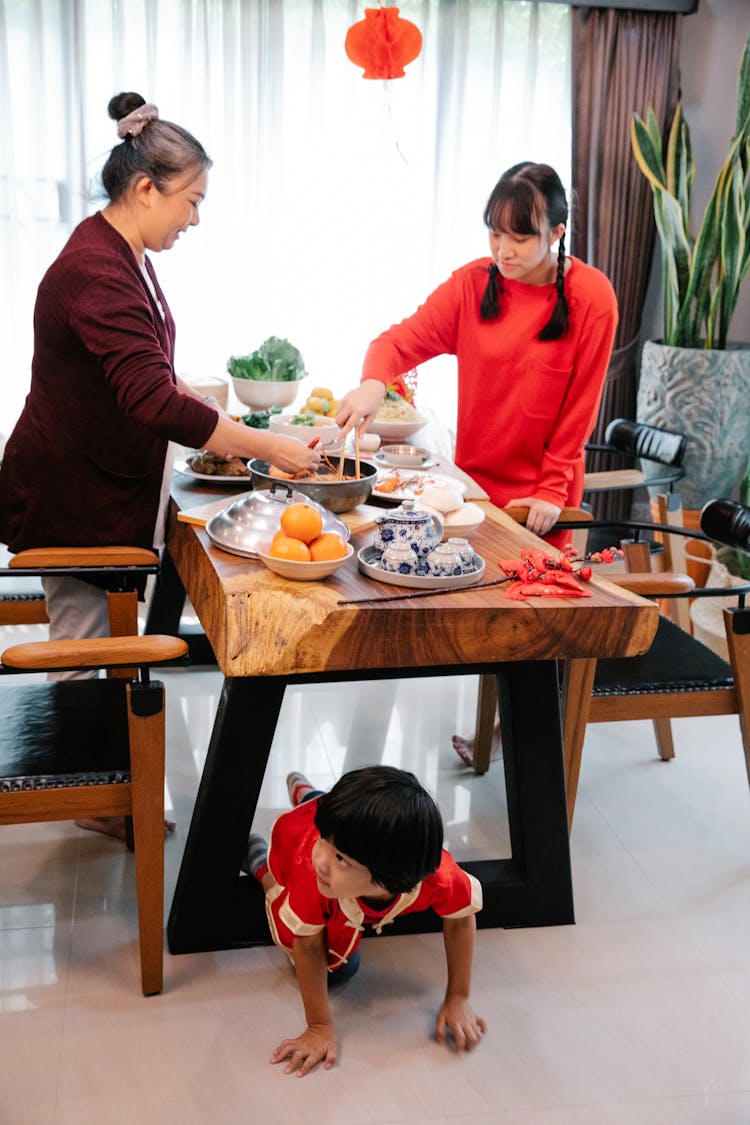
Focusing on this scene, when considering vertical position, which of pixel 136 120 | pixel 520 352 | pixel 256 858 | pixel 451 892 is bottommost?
pixel 256 858

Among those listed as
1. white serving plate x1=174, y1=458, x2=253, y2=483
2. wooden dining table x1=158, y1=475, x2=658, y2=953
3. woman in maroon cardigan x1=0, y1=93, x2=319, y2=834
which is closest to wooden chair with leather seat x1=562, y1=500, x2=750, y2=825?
wooden dining table x1=158, y1=475, x2=658, y2=953

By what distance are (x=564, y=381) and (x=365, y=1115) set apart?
1713 mm

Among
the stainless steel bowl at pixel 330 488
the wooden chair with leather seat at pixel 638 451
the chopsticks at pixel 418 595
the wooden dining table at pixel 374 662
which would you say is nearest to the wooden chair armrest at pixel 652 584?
the wooden dining table at pixel 374 662

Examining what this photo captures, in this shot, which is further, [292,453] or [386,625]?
[292,453]

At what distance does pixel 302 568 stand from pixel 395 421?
4.17 feet

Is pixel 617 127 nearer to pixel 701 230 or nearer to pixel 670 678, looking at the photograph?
pixel 701 230

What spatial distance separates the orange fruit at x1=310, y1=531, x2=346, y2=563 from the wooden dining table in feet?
0.16

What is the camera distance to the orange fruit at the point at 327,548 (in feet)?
6.30

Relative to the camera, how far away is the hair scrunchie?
2.17 m

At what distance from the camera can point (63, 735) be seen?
6.58 feet

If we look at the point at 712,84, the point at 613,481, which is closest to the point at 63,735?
the point at 613,481

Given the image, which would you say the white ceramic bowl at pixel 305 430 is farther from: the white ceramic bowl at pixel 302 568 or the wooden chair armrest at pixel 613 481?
the wooden chair armrest at pixel 613 481

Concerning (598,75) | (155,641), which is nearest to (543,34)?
(598,75)

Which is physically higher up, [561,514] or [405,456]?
[405,456]
